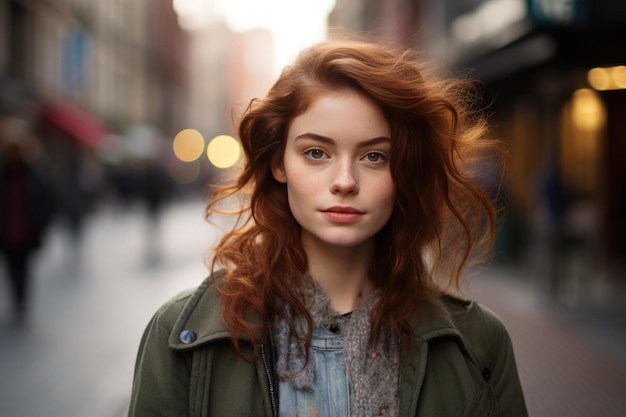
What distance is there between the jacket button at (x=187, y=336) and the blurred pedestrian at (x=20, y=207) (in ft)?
24.6

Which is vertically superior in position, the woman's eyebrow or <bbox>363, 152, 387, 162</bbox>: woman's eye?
the woman's eyebrow

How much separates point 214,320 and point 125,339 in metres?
6.01

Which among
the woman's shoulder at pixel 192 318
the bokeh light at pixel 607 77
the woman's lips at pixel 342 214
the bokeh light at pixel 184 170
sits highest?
the bokeh light at pixel 607 77

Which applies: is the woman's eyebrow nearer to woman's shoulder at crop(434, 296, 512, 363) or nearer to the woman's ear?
the woman's ear

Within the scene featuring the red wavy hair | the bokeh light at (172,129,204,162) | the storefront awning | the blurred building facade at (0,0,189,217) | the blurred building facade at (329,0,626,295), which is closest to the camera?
the red wavy hair

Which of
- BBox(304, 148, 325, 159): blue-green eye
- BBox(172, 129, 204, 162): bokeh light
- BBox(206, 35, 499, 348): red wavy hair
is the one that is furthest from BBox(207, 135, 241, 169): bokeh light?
BBox(172, 129, 204, 162): bokeh light

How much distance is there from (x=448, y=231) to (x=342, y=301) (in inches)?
17.0

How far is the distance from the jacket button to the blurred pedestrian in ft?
24.6

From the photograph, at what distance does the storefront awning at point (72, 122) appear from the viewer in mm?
27750

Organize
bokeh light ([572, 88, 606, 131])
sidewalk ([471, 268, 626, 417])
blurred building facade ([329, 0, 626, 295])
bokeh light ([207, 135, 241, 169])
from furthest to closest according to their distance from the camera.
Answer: bokeh light ([572, 88, 606, 131]) → blurred building facade ([329, 0, 626, 295]) → sidewalk ([471, 268, 626, 417]) → bokeh light ([207, 135, 241, 169])

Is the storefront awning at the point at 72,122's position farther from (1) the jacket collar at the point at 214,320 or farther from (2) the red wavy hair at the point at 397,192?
(1) the jacket collar at the point at 214,320

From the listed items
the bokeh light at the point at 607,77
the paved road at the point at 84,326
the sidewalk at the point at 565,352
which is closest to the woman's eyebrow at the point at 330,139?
the paved road at the point at 84,326

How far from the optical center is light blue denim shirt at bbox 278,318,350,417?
186 centimetres

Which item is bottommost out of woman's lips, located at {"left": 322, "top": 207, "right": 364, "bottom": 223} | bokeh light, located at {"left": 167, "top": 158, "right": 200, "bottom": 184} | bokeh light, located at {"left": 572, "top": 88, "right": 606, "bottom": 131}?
bokeh light, located at {"left": 167, "top": 158, "right": 200, "bottom": 184}
